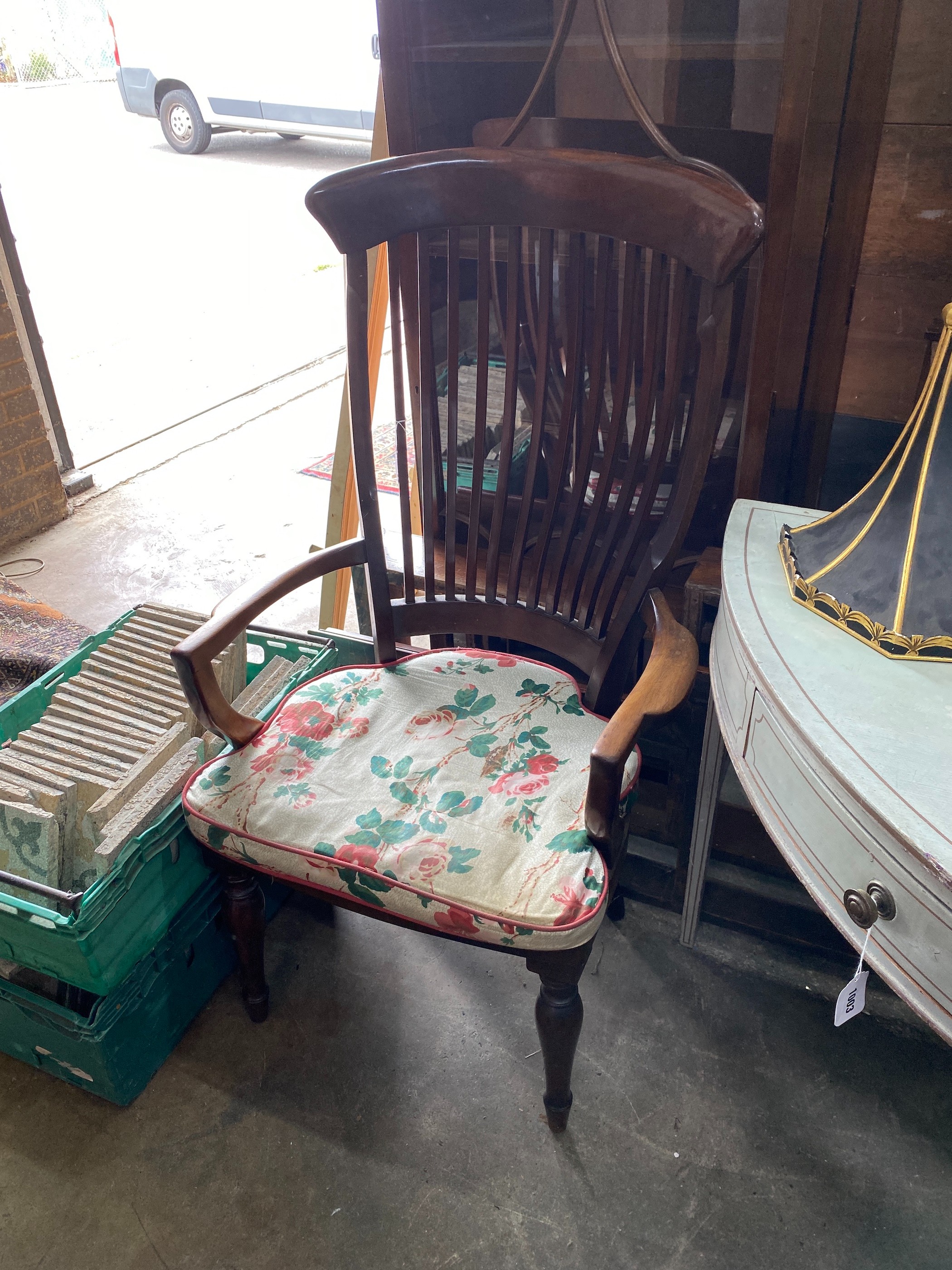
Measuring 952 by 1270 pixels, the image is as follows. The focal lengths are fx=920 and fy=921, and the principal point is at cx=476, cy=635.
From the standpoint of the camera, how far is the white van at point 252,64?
228 inches

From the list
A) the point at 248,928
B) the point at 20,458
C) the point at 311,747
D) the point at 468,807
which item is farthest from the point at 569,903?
the point at 20,458

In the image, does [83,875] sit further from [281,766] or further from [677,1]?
[677,1]

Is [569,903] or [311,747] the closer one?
[569,903]

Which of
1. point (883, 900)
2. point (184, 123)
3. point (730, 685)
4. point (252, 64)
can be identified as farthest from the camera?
point (184, 123)

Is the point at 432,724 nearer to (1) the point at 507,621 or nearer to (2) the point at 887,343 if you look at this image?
(1) the point at 507,621

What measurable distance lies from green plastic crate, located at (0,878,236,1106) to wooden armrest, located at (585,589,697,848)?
0.66 metres

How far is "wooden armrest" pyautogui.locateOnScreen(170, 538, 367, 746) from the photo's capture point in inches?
45.5

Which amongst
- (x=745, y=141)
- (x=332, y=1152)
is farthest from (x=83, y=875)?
(x=745, y=141)

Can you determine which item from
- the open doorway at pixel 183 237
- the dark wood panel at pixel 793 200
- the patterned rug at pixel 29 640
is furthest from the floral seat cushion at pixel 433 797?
the open doorway at pixel 183 237

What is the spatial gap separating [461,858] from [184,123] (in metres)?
7.58

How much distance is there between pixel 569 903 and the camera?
3.36ft

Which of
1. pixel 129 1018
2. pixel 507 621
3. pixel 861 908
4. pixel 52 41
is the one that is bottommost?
pixel 129 1018

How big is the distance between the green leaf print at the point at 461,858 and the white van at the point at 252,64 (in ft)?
18.9

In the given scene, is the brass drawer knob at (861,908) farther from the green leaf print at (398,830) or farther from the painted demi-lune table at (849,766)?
the green leaf print at (398,830)
